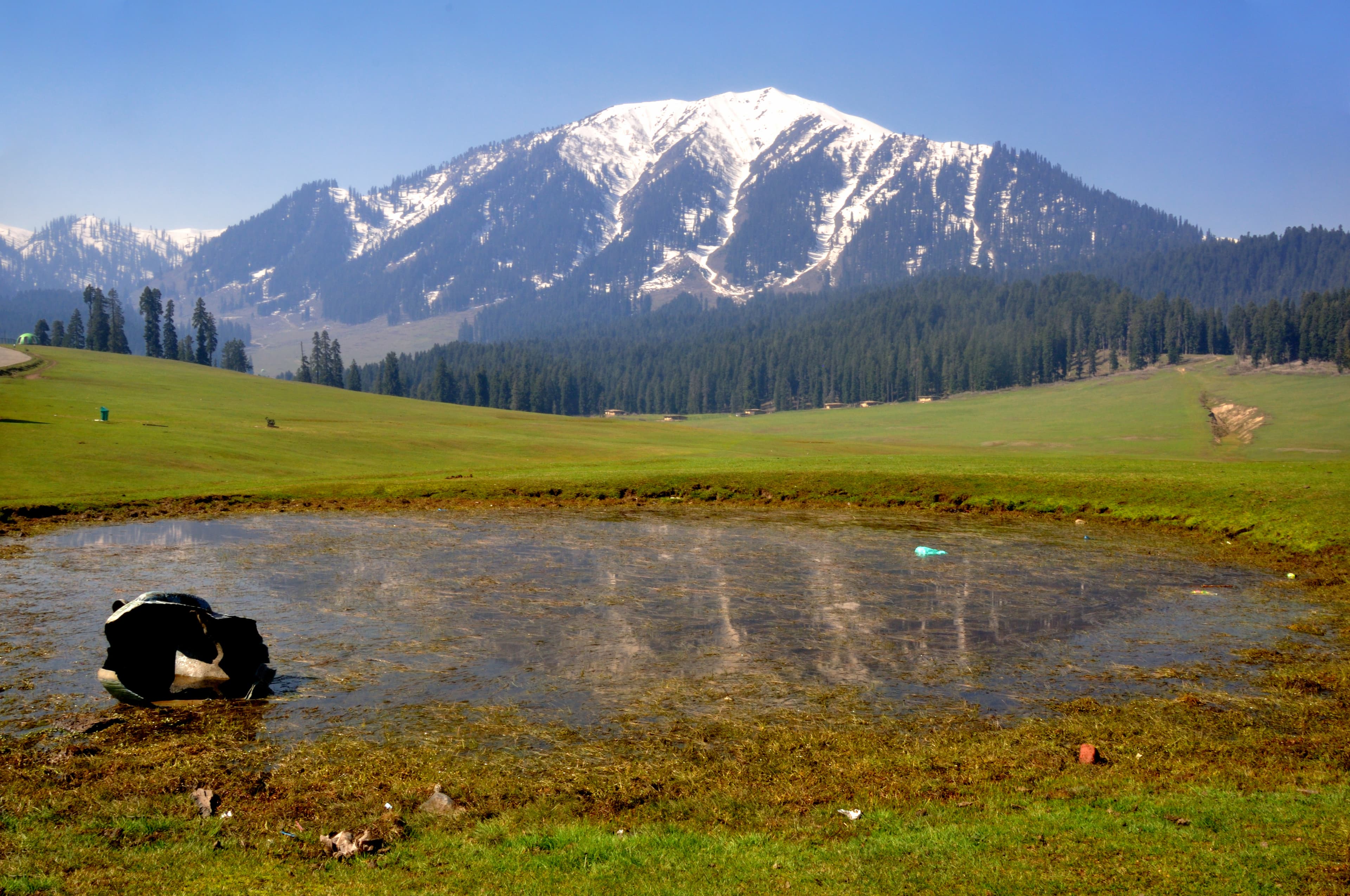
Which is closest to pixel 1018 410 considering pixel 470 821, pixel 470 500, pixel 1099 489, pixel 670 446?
pixel 670 446

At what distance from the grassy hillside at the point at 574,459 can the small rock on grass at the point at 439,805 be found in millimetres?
30084

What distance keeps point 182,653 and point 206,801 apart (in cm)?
572

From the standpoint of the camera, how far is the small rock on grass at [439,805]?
10250 millimetres

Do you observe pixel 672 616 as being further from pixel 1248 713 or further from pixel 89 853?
pixel 89 853

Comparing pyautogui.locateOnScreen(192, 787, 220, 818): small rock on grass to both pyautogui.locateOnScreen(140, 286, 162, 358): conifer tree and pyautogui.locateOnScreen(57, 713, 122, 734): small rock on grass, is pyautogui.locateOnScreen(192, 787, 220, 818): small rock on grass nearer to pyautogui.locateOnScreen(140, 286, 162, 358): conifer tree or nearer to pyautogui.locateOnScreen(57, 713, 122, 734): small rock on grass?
pyautogui.locateOnScreen(57, 713, 122, 734): small rock on grass

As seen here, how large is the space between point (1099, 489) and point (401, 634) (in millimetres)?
33340

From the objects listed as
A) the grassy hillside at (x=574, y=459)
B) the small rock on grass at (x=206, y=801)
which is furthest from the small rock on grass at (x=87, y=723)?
the grassy hillside at (x=574, y=459)

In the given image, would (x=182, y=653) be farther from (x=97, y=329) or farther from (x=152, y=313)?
(x=97, y=329)

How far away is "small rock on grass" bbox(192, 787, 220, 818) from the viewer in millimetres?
10141

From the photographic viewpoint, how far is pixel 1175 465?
4984 centimetres

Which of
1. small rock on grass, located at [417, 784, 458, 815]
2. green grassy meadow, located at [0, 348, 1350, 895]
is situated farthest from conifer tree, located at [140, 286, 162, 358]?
small rock on grass, located at [417, 784, 458, 815]

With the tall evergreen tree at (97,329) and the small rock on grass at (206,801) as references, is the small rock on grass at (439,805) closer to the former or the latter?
the small rock on grass at (206,801)

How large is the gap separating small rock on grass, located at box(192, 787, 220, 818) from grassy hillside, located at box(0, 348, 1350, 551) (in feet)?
106

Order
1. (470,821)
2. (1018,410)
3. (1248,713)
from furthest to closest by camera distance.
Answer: (1018,410), (1248,713), (470,821)
